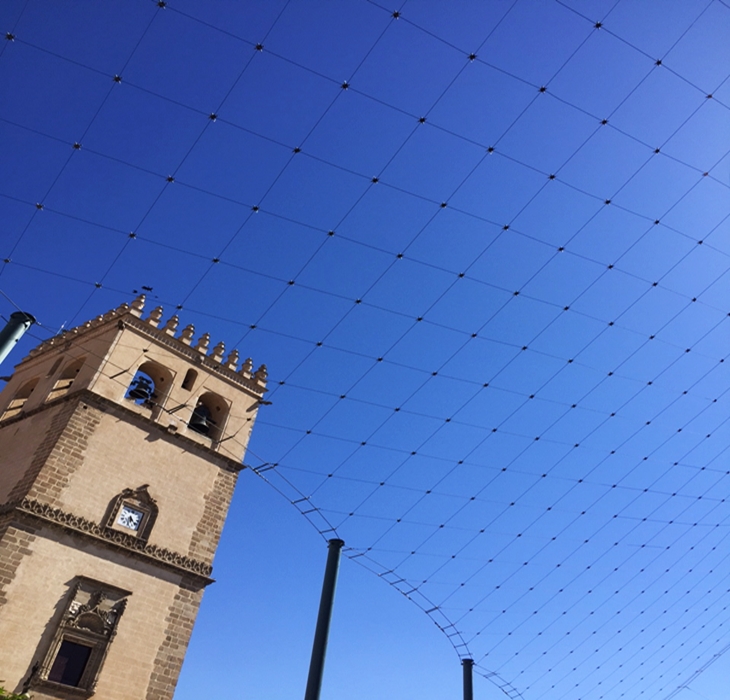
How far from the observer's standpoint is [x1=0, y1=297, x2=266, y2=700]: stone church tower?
2164 centimetres

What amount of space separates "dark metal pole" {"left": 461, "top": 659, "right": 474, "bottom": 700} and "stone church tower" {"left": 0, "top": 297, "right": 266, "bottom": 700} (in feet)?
35.5

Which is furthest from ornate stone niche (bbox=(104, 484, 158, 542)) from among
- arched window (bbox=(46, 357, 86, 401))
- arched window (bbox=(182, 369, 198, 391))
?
arched window (bbox=(46, 357, 86, 401))

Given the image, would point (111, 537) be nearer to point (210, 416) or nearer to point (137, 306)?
point (210, 416)

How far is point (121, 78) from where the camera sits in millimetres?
14570

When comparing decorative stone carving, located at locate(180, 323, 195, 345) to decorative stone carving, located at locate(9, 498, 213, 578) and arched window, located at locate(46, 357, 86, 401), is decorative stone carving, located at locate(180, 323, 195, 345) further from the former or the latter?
decorative stone carving, located at locate(9, 498, 213, 578)

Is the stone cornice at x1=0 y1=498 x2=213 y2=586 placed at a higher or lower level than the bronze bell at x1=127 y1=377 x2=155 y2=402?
lower

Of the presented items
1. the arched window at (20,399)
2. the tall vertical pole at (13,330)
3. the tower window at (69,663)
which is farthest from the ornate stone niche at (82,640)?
the tall vertical pole at (13,330)

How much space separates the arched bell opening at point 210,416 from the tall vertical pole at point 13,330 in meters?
18.3

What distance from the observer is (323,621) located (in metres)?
14.2

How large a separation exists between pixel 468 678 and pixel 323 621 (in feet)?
42.1

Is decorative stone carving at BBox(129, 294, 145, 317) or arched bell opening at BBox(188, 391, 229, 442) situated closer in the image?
arched bell opening at BBox(188, 391, 229, 442)

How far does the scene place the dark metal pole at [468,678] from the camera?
23688 mm

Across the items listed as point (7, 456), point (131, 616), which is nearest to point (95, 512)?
point (131, 616)

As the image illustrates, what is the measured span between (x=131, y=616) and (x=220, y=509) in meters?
5.96
